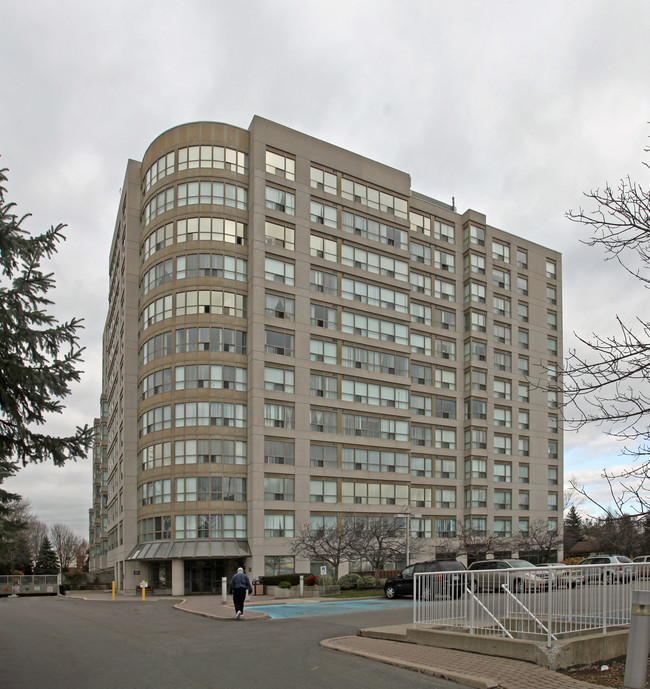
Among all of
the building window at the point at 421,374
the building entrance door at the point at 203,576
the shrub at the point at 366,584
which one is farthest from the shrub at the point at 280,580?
the building window at the point at 421,374

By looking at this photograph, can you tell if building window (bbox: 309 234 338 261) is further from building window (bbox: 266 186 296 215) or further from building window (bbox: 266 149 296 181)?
building window (bbox: 266 149 296 181)

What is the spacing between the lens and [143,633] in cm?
1889

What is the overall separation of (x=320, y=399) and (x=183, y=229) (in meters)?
16.8

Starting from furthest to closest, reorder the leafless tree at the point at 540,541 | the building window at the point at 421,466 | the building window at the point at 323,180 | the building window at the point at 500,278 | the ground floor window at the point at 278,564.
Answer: the building window at the point at 500,278
the leafless tree at the point at 540,541
the building window at the point at 421,466
the building window at the point at 323,180
the ground floor window at the point at 278,564

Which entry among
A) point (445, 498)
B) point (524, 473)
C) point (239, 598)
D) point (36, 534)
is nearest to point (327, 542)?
point (445, 498)

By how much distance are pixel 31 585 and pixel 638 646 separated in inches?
2446

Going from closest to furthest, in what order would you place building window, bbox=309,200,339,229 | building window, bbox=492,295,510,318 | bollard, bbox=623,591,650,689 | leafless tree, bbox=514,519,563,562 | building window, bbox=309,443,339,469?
bollard, bbox=623,591,650,689
building window, bbox=309,443,339,469
building window, bbox=309,200,339,229
leafless tree, bbox=514,519,563,562
building window, bbox=492,295,510,318

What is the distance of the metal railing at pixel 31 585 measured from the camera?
60.3 m

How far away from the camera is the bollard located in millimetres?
9211

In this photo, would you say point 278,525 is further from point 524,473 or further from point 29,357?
point 29,357

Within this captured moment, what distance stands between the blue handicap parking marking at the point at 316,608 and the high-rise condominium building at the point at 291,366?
725 inches

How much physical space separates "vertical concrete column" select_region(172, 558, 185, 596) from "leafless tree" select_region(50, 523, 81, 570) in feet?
303

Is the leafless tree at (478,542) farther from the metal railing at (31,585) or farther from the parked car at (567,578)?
the parked car at (567,578)

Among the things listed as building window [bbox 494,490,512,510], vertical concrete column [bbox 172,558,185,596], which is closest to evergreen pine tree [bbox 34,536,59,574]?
vertical concrete column [bbox 172,558,185,596]
